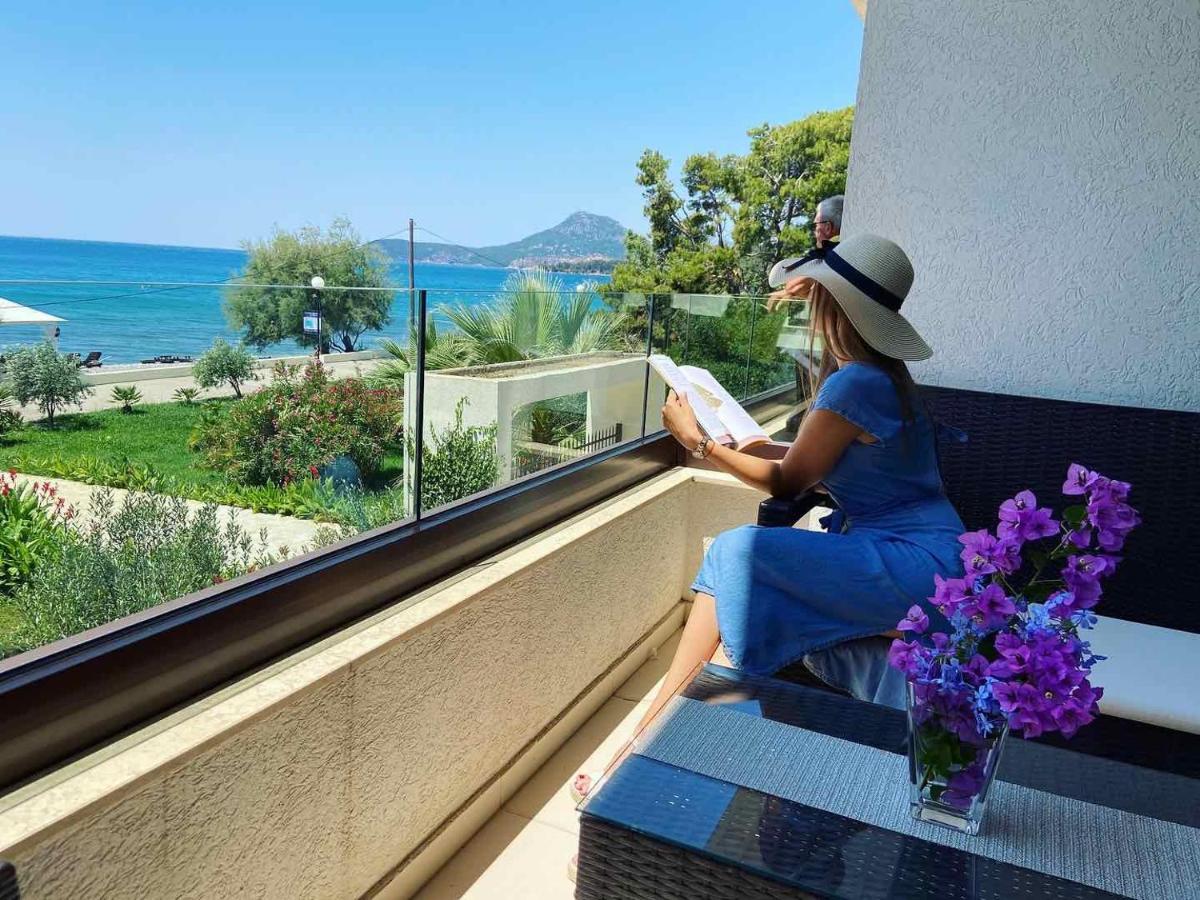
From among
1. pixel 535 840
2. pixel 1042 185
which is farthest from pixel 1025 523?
pixel 1042 185

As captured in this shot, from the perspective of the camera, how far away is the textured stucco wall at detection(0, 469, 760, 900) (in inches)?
47.4

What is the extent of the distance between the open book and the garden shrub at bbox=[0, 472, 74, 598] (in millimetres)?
Result: 1332

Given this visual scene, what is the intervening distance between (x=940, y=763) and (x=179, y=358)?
1.27 metres

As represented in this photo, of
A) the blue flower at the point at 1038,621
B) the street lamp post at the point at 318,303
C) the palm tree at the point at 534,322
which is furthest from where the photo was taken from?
the palm tree at the point at 534,322

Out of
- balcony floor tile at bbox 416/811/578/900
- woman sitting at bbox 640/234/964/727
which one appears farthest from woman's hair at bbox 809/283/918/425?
balcony floor tile at bbox 416/811/578/900

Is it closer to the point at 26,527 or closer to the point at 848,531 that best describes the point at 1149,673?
the point at 848,531

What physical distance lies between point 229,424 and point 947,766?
49.0 inches

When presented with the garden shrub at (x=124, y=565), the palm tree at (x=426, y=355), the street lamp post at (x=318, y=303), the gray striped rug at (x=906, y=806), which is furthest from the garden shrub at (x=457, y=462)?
the gray striped rug at (x=906, y=806)

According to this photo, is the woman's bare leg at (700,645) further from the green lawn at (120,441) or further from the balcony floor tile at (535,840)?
the green lawn at (120,441)

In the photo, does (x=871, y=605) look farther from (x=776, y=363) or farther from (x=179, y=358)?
(x=776, y=363)

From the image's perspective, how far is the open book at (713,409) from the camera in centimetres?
221

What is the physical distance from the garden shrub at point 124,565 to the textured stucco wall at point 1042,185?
2070 mm

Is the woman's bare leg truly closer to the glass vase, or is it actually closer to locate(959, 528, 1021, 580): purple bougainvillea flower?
the glass vase

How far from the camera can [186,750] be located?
131 cm
